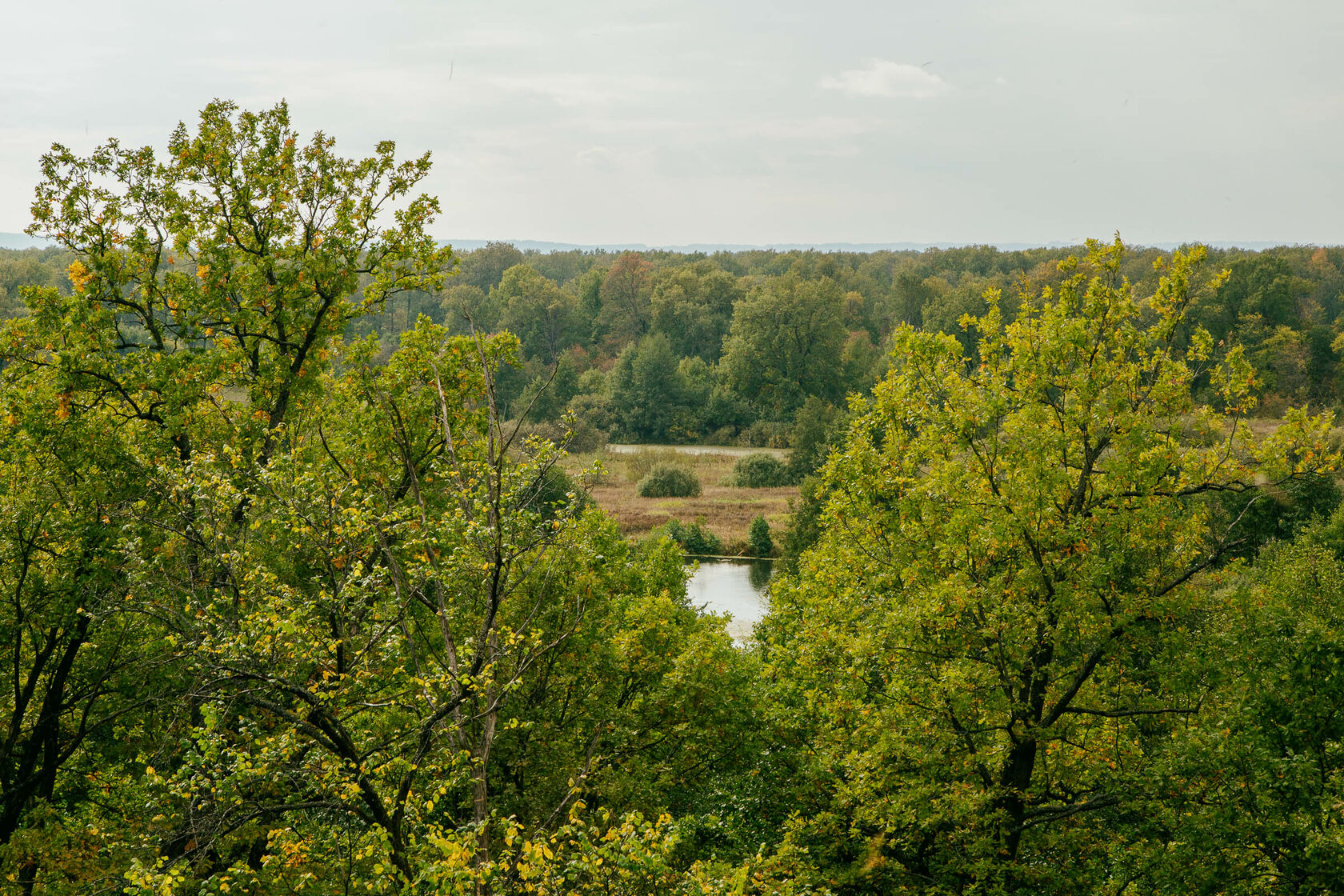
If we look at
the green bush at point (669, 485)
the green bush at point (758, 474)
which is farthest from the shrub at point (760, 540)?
the green bush at point (758, 474)

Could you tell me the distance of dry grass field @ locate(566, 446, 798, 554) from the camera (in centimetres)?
5162

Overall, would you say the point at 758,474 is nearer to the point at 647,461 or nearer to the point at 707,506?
the point at 707,506

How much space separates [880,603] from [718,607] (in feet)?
82.2

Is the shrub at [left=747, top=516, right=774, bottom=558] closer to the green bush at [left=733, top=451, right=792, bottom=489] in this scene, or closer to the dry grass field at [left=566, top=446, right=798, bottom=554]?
the dry grass field at [left=566, top=446, right=798, bottom=554]

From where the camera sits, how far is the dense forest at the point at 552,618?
343 inches

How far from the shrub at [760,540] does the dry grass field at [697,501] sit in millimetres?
A: 587

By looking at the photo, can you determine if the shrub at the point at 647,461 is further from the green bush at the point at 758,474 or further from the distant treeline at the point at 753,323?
the distant treeline at the point at 753,323

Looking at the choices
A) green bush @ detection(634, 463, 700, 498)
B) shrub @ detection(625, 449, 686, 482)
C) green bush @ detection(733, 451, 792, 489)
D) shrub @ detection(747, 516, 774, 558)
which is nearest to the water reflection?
shrub @ detection(747, 516, 774, 558)

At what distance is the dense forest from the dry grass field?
2889 centimetres

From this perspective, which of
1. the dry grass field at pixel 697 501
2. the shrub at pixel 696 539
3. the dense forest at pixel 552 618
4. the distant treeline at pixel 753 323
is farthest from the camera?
the distant treeline at pixel 753 323

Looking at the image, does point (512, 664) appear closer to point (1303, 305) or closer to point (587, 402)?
point (587, 402)

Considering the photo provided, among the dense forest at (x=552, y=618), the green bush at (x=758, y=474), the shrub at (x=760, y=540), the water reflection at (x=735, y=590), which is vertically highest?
the dense forest at (x=552, y=618)

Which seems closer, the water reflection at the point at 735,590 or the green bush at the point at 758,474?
the water reflection at the point at 735,590

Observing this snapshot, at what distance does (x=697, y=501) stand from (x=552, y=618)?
4465 cm
